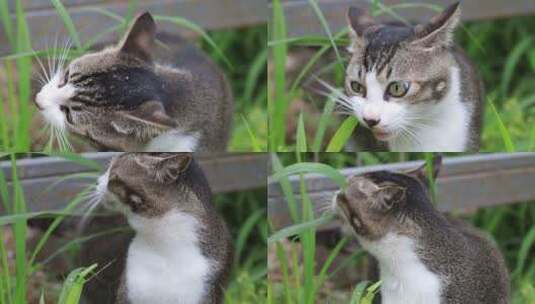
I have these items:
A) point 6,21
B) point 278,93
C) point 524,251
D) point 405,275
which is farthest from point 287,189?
point 6,21

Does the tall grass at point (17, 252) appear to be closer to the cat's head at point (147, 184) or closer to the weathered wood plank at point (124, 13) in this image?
the cat's head at point (147, 184)

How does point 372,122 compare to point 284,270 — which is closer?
point 372,122

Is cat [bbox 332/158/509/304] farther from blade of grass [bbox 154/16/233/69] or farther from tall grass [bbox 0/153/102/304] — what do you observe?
tall grass [bbox 0/153/102/304]

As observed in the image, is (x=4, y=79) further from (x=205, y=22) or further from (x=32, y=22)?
(x=205, y=22)

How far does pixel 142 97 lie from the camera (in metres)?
2.00


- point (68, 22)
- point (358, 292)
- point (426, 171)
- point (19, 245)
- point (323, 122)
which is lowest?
point (358, 292)

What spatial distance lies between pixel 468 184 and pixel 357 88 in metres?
0.39

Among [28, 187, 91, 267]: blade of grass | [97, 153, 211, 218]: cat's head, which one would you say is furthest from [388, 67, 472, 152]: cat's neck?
[28, 187, 91, 267]: blade of grass

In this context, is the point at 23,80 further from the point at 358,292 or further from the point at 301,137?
the point at 358,292

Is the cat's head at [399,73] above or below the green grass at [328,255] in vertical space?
above

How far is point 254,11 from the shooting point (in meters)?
2.16

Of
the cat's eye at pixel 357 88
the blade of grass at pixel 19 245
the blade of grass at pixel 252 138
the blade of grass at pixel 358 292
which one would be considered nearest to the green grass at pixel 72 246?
the blade of grass at pixel 19 245

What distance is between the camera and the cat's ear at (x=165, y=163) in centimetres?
206

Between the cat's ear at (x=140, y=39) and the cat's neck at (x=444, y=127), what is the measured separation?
1.72ft
